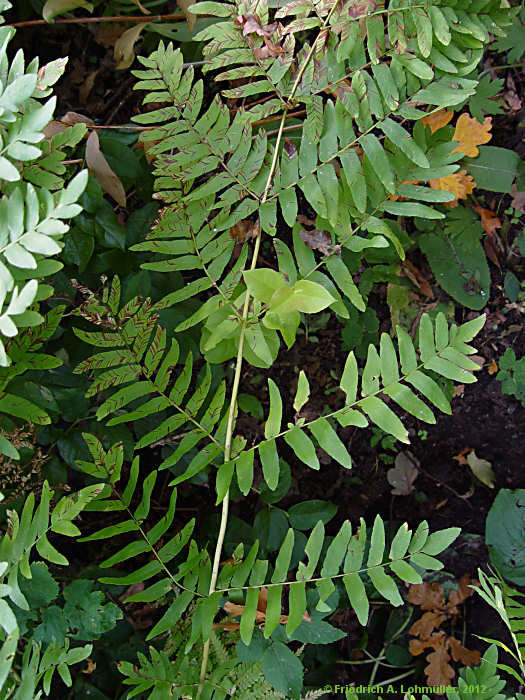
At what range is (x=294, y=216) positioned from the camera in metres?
1.03

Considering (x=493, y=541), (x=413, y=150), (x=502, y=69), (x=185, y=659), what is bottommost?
(x=493, y=541)

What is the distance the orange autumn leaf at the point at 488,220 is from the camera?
1933mm

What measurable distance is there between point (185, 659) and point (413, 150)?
101 centimetres

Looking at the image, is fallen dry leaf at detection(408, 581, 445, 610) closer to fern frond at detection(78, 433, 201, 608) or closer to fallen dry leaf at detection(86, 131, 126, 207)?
fern frond at detection(78, 433, 201, 608)

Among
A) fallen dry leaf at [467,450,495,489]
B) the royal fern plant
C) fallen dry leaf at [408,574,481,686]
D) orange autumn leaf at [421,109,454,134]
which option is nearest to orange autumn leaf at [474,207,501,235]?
orange autumn leaf at [421,109,454,134]

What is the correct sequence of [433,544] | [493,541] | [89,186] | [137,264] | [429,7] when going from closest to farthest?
[429,7] < [433,544] < [89,186] < [137,264] < [493,541]

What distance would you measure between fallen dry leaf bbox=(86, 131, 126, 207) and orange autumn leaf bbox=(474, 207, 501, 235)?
1.22 meters

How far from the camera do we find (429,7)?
91cm

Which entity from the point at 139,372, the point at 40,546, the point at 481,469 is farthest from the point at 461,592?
the point at 40,546

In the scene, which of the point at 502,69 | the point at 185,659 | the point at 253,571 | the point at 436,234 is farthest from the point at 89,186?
the point at 502,69

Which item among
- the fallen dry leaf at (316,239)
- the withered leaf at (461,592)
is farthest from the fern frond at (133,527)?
the withered leaf at (461,592)

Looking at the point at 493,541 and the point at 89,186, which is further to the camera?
the point at 493,541

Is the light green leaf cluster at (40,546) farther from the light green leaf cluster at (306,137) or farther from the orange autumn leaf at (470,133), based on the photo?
the orange autumn leaf at (470,133)

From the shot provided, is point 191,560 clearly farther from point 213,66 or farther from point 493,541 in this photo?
point 493,541
